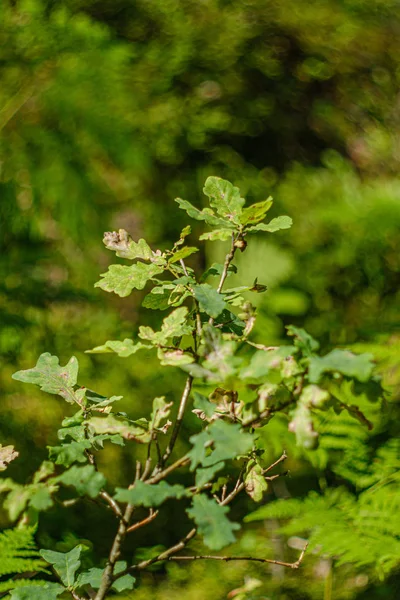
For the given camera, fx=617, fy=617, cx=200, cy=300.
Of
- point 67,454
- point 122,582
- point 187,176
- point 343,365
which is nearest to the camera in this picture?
point 343,365

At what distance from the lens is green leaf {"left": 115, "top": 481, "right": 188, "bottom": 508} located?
17.7 inches

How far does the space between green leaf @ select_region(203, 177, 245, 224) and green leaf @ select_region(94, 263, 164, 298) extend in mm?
78

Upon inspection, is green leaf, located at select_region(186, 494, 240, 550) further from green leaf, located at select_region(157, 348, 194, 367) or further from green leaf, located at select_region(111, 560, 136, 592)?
green leaf, located at select_region(111, 560, 136, 592)

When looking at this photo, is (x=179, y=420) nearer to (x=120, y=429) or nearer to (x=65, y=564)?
(x=120, y=429)

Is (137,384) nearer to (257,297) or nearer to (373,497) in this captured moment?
(257,297)

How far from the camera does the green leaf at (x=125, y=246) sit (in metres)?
0.57

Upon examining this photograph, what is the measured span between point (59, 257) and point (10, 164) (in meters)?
0.31

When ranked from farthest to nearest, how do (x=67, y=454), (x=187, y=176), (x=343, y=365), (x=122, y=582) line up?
(x=187, y=176) < (x=122, y=582) < (x=67, y=454) < (x=343, y=365)

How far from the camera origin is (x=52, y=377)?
58 cm

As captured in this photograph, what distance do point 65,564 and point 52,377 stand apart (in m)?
0.20

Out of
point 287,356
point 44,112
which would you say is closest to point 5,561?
point 287,356

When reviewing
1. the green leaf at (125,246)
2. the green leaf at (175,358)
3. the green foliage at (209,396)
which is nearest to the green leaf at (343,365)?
the green foliage at (209,396)

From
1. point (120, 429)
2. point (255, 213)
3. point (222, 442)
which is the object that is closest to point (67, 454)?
point (120, 429)

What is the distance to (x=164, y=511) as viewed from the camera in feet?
5.86
